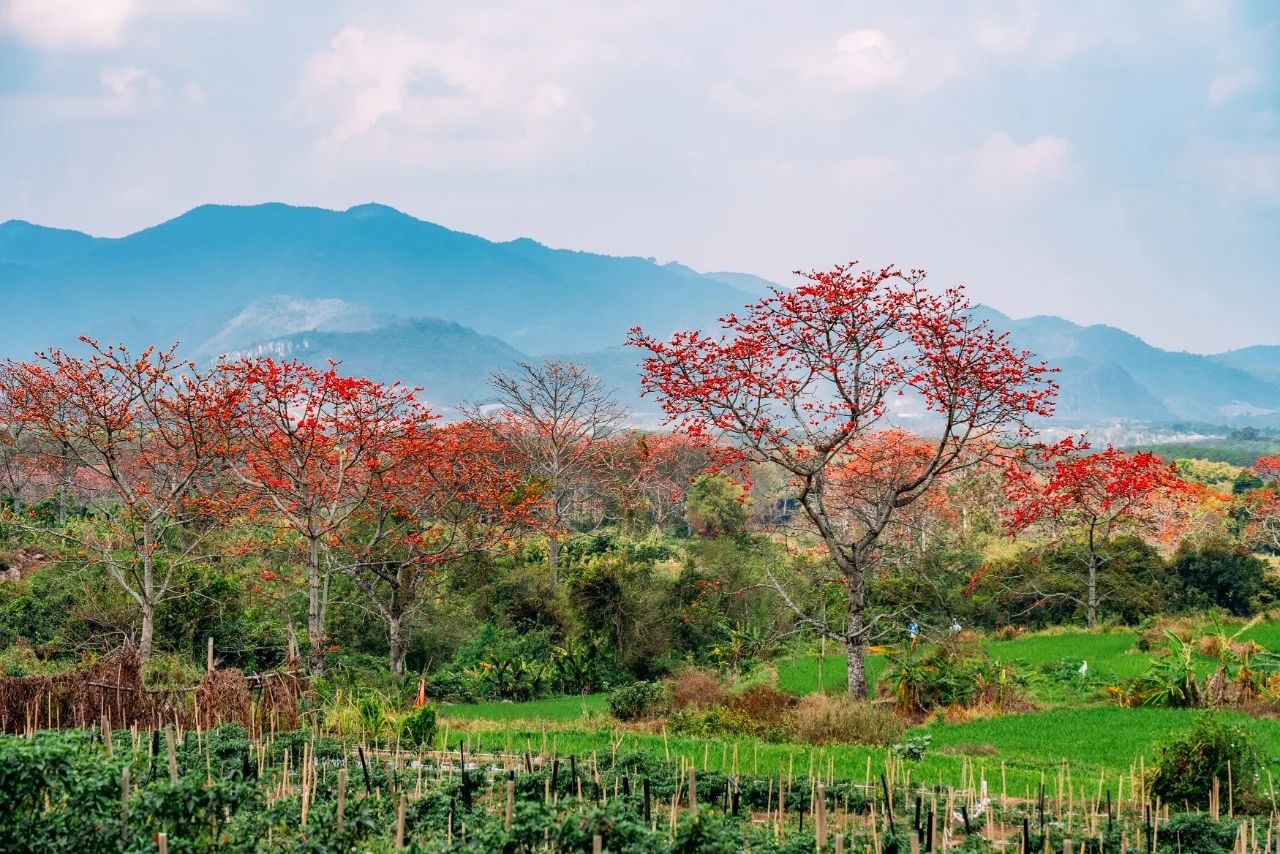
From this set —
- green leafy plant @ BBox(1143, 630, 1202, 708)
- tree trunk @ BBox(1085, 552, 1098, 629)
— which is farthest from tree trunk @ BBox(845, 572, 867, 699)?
tree trunk @ BBox(1085, 552, 1098, 629)

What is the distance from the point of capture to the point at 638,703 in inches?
717

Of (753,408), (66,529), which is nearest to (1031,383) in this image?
(753,408)

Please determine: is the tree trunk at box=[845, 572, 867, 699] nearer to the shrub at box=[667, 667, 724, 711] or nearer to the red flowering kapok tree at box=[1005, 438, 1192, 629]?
the shrub at box=[667, 667, 724, 711]

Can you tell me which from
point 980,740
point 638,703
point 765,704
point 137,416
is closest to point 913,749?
point 980,740

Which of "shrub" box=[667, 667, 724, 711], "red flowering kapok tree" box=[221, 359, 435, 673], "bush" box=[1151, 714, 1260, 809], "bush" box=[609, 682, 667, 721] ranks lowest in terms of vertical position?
"bush" box=[609, 682, 667, 721]

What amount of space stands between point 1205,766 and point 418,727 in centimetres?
942

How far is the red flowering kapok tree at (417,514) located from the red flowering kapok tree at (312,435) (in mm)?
553

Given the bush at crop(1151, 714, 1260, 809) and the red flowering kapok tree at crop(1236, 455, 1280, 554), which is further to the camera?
the red flowering kapok tree at crop(1236, 455, 1280, 554)

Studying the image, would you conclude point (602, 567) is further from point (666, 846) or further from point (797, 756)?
point (666, 846)

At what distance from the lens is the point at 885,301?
1681 cm

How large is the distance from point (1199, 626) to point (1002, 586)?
5489mm

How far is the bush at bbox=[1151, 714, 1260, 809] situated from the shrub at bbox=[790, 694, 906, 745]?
4.60 m

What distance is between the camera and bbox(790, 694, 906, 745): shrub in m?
14.8

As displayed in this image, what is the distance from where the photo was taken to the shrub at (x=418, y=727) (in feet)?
46.9
